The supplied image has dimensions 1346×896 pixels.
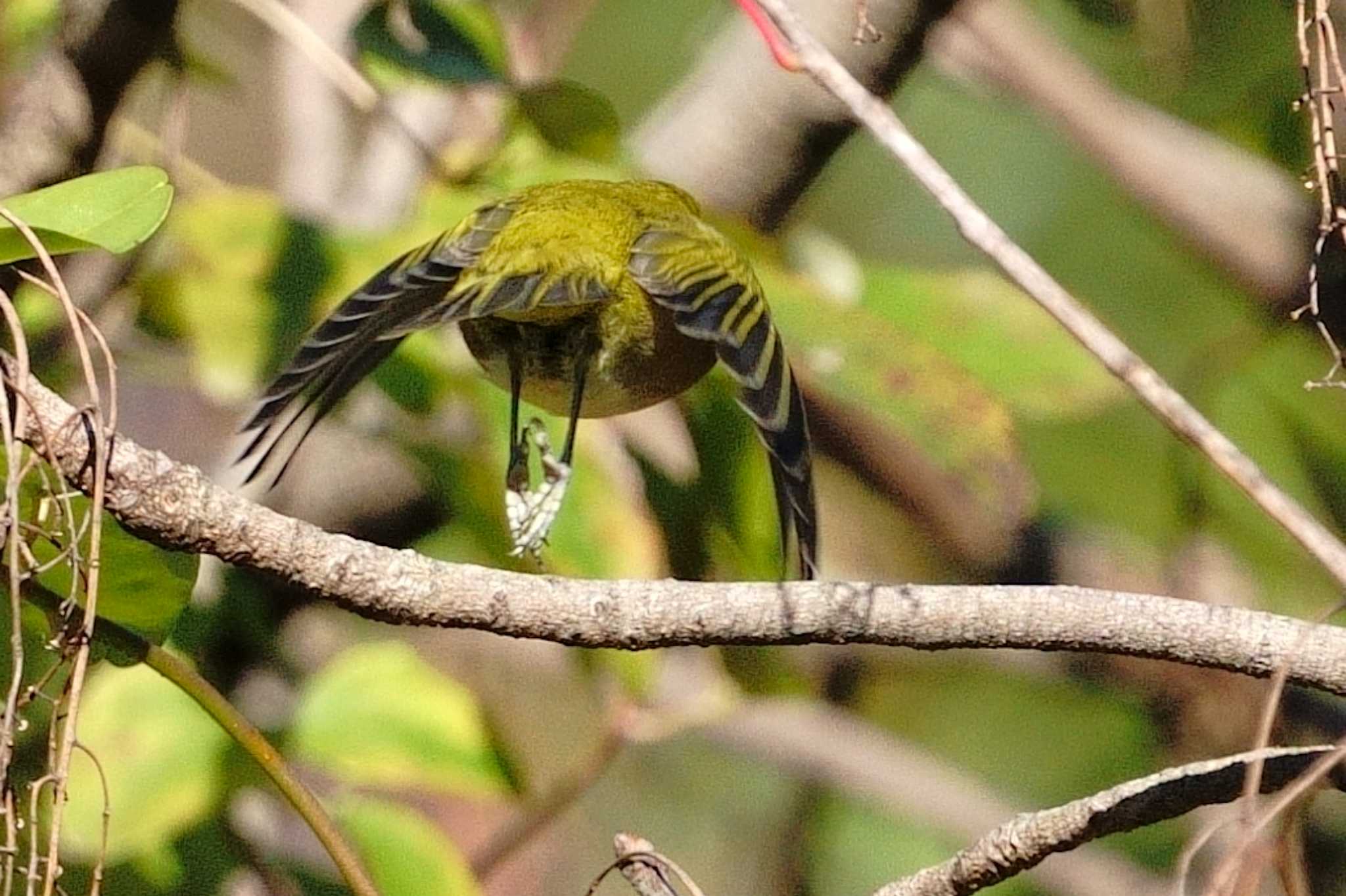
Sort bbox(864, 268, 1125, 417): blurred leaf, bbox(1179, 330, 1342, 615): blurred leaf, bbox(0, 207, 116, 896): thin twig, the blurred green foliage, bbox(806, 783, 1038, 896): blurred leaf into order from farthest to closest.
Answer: bbox(806, 783, 1038, 896): blurred leaf
bbox(1179, 330, 1342, 615): blurred leaf
bbox(864, 268, 1125, 417): blurred leaf
the blurred green foliage
bbox(0, 207, 116, 896): thin twig

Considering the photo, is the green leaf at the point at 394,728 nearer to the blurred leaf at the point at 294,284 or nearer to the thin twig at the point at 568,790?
the thin twig at the point at 568,790

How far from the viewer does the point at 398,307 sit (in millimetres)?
1182

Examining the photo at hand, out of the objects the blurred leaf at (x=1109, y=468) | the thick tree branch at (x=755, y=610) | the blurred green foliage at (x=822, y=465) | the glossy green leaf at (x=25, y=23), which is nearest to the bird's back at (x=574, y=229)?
the blurred green foliage at (x=822, y=465)

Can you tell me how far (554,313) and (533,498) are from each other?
5.2 inches

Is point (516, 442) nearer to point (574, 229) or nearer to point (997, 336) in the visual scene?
point (574, 229)

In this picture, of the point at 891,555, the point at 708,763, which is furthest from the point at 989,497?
the point at 708,763

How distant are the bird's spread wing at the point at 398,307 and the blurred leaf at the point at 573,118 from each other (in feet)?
0.59

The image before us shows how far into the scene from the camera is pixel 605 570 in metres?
1.45

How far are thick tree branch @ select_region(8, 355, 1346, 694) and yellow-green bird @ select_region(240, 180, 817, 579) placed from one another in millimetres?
265

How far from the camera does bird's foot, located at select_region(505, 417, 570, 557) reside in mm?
1335

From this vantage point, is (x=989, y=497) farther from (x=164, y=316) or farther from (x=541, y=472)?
(x=164, y=316)

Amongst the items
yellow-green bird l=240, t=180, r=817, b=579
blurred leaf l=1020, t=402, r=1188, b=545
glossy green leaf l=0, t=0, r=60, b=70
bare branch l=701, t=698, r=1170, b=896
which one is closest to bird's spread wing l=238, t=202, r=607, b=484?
yellow-green bird l=240, t=180, r=817, b=579

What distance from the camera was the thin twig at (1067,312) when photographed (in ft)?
2.73

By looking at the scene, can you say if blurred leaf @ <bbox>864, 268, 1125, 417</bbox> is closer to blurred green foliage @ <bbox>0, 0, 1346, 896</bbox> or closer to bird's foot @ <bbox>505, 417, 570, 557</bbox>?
blurred green foliage @ <bbox>0, 0, 1346, 896</bbox>
